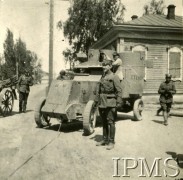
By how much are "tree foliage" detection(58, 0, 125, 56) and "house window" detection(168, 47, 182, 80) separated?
16.3 meters

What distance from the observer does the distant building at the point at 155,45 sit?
1967 centimetres

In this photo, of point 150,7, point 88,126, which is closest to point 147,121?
point 88,126

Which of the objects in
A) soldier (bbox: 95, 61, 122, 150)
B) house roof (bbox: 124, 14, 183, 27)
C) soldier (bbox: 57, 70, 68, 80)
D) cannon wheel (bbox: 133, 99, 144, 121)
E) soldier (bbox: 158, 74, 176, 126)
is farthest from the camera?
house roof (bbox: 124, 14, 183, 27)

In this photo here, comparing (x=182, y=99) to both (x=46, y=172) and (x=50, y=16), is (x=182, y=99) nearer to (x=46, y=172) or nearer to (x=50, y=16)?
(x=50, y=16)

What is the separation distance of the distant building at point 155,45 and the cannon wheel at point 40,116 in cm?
1036

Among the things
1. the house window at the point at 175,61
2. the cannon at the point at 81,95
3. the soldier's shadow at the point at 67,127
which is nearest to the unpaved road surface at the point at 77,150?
the soldier's shadow at the point at 67,127

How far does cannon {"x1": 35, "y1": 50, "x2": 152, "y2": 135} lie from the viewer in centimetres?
898

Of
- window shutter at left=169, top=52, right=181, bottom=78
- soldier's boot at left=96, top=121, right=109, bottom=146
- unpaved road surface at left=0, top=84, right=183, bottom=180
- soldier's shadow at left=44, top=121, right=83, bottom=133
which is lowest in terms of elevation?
soldier's shadow at left=44, top=121, right=83, bottom=133

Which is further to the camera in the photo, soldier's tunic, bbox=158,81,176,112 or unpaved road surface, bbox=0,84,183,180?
soldier's tunic, bbox=158,81,176,112

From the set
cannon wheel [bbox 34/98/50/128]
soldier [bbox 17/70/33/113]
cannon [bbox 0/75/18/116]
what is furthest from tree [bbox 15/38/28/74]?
cannon wheel [bbox 34/98/50/128]

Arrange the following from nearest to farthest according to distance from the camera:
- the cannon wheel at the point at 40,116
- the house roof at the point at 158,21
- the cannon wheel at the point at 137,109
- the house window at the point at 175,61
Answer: the cannon wheel at the point at 40,116 → the cannon wheel at the point at 137,109 → the house window at the point at 175,61 → the house roof at the point at 158,21

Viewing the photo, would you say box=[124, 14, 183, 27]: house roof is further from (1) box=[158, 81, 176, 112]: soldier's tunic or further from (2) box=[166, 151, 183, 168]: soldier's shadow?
(2) box=[166, 151, 183, 168]: soldier's shadow

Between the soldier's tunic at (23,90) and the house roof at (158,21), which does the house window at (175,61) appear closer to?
the house roof at (158,21)

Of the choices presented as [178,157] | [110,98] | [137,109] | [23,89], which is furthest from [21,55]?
[178,157]
